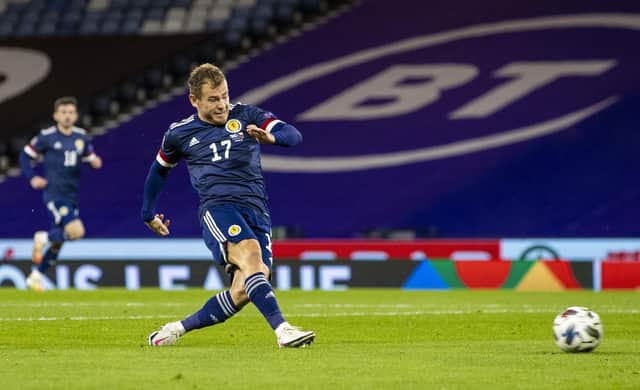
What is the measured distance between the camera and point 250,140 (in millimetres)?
9164

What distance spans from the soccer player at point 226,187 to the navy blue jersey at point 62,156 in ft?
30.1

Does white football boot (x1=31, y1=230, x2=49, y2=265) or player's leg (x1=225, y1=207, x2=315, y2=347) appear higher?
white football boot (x1=31, y1=230, x2=49, y2=265)

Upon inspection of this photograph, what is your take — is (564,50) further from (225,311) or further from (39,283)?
(225,311)

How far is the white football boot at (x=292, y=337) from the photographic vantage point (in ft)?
27.8

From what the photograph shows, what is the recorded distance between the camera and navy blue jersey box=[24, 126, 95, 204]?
18297mm

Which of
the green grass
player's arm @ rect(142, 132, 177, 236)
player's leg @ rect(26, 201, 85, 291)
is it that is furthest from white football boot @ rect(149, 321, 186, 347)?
player's leg @ rect(26, 201, 85, 291)

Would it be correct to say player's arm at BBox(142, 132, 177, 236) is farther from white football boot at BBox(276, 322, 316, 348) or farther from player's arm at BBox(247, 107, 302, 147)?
white football boot at BBox(276, 322, 316, 348)

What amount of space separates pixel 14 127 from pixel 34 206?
2.07 metres

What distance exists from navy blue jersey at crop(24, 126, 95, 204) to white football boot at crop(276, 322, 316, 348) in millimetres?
10227

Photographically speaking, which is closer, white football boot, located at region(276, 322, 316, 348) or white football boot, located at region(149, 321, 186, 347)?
white football boot, located at region(276, 322, 316, 348)

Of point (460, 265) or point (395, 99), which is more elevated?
point (395, 99)

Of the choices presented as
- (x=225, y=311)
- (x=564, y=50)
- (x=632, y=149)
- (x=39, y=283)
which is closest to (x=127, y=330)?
(x=225, y=311)

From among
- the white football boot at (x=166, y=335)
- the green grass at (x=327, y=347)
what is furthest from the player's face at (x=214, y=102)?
the green grass at (x=327, y=347)

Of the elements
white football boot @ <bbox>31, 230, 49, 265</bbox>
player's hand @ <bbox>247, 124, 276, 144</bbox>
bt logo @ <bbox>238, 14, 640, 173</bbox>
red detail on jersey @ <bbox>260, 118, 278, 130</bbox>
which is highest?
bt logo @ <bbox>238, 14, 640, 173</bbox>
